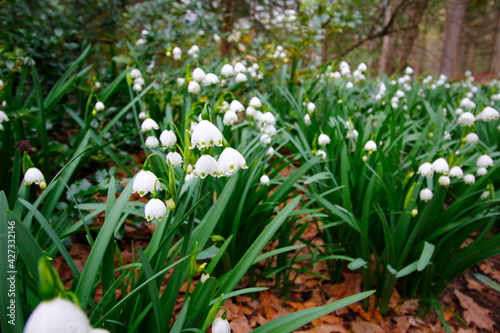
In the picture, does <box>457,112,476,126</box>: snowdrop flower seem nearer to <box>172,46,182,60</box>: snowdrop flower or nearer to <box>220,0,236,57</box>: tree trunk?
<box>172,46,182,60</box>: snowdrop flower

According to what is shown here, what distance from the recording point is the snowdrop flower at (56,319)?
1.59 feet

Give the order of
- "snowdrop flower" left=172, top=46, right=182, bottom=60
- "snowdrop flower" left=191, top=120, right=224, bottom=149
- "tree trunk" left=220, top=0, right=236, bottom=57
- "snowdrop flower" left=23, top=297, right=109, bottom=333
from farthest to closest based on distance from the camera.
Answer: "tree trunk" left=220, top=0, right=236, bottom=57, "snowdrop flower" left=172, top=46, right=182, bottom=60, "snowdrop flower" left=191, top=120, right=224, bottom=149, "snowdrop flower" left=23, top=297, right=109, bottom=333

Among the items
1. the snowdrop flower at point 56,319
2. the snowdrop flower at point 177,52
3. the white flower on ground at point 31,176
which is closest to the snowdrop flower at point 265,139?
the white flower on ground at point 31,176

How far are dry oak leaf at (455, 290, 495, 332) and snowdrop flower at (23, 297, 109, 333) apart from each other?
6.85ft

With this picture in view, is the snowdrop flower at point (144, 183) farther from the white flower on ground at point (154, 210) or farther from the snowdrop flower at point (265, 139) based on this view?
the snowdrop flower at point (265, 139)

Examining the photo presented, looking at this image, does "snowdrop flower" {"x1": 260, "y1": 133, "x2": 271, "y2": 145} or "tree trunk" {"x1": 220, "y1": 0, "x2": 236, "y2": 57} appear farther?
"tree trunk" {"x1": 220, "y1": 0, "x2": 236, "y2": 57}

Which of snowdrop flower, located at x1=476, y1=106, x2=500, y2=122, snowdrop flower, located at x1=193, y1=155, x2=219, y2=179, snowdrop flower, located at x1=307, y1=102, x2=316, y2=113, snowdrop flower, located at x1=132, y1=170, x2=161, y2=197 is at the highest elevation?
snowdrop flower, located at x1=193, y1=155, x2=219, y2=179

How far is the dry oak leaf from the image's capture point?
1.90m

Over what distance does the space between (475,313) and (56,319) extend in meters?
2.19

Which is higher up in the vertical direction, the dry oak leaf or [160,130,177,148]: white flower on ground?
[160,130,177,148]: white flower on ground

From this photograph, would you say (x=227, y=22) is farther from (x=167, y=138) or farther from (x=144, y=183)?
(x=144, y=183)

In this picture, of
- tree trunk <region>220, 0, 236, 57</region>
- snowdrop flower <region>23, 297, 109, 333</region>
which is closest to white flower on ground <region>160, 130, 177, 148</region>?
snowdrop flower <region>23, 297, 109, 333</region>

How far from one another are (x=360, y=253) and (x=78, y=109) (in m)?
2.69

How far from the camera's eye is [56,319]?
19.4 inches
